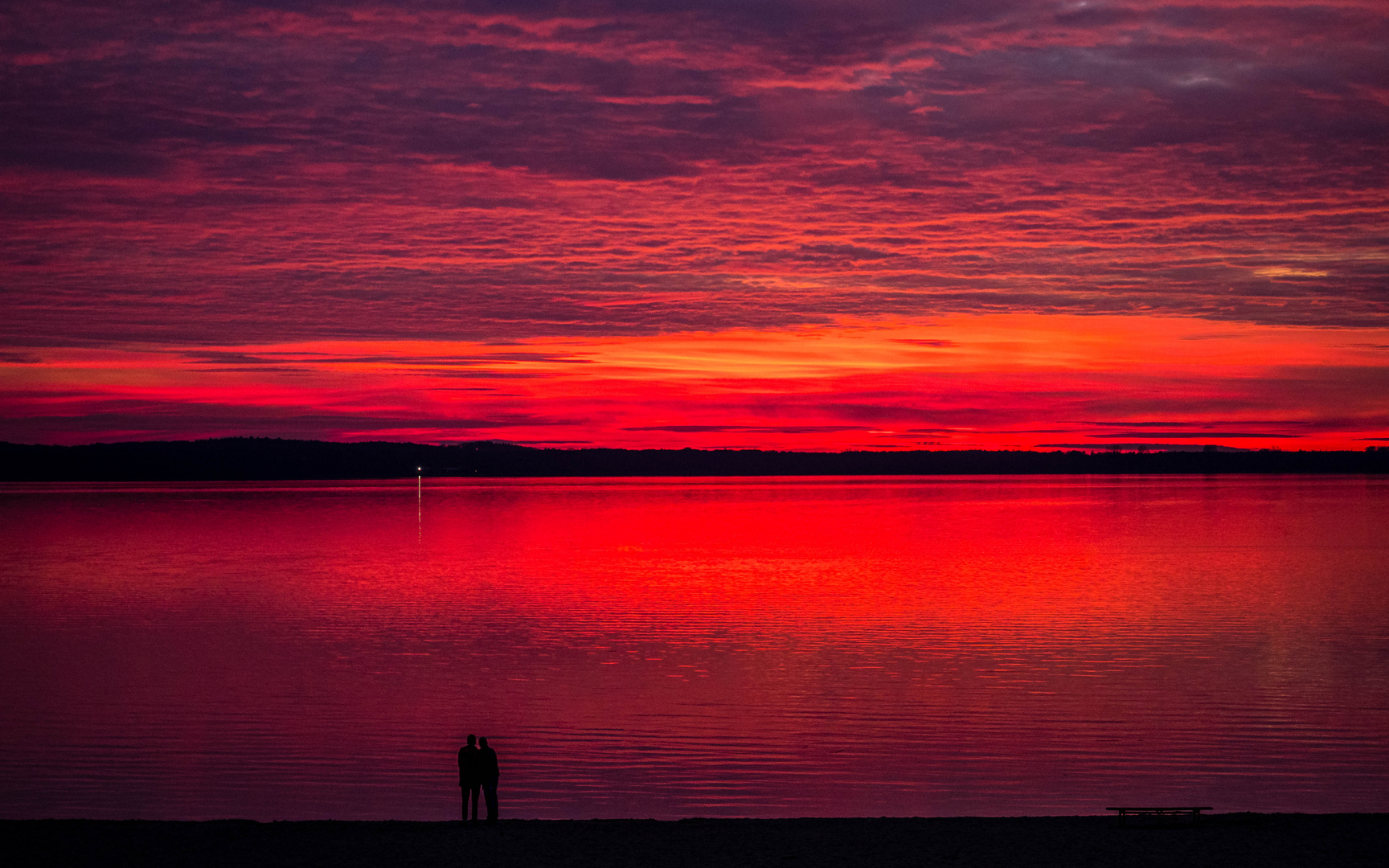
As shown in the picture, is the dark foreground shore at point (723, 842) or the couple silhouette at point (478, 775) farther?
the couple silhouette at point (478, 775)

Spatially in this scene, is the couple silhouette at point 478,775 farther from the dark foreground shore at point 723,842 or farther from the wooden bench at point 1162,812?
the wooden bench at point 1162,812

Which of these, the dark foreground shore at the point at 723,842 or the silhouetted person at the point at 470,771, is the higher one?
the silhouetted person at the point at 470,771

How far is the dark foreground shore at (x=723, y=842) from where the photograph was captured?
12320 mm

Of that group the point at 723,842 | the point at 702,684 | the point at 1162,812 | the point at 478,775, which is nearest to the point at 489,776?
the point at 478,775

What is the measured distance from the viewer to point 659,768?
18406 millimetres

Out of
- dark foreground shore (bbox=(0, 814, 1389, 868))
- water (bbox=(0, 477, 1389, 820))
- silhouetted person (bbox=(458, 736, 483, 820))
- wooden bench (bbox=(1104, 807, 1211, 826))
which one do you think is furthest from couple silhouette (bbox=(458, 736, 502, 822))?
wooden bench (bbox=(1104, 807, 1211, 826))

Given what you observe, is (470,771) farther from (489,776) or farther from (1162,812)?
(1162,812)

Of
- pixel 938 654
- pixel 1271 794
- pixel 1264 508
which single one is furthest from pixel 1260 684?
pixel 1264 508

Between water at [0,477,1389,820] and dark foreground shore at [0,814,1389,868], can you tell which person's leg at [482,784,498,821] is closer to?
dark foreground shore at [0,814,1389,868]

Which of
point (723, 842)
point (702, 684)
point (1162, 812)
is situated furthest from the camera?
point (702, 684)

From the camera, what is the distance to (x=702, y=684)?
24.9m

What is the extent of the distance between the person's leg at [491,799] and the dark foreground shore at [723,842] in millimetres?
215

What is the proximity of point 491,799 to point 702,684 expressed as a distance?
10.4 metres

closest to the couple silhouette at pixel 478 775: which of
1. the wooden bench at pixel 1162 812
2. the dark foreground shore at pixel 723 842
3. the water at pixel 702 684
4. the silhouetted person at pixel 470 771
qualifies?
the silhouetted person at pixel 470 771
